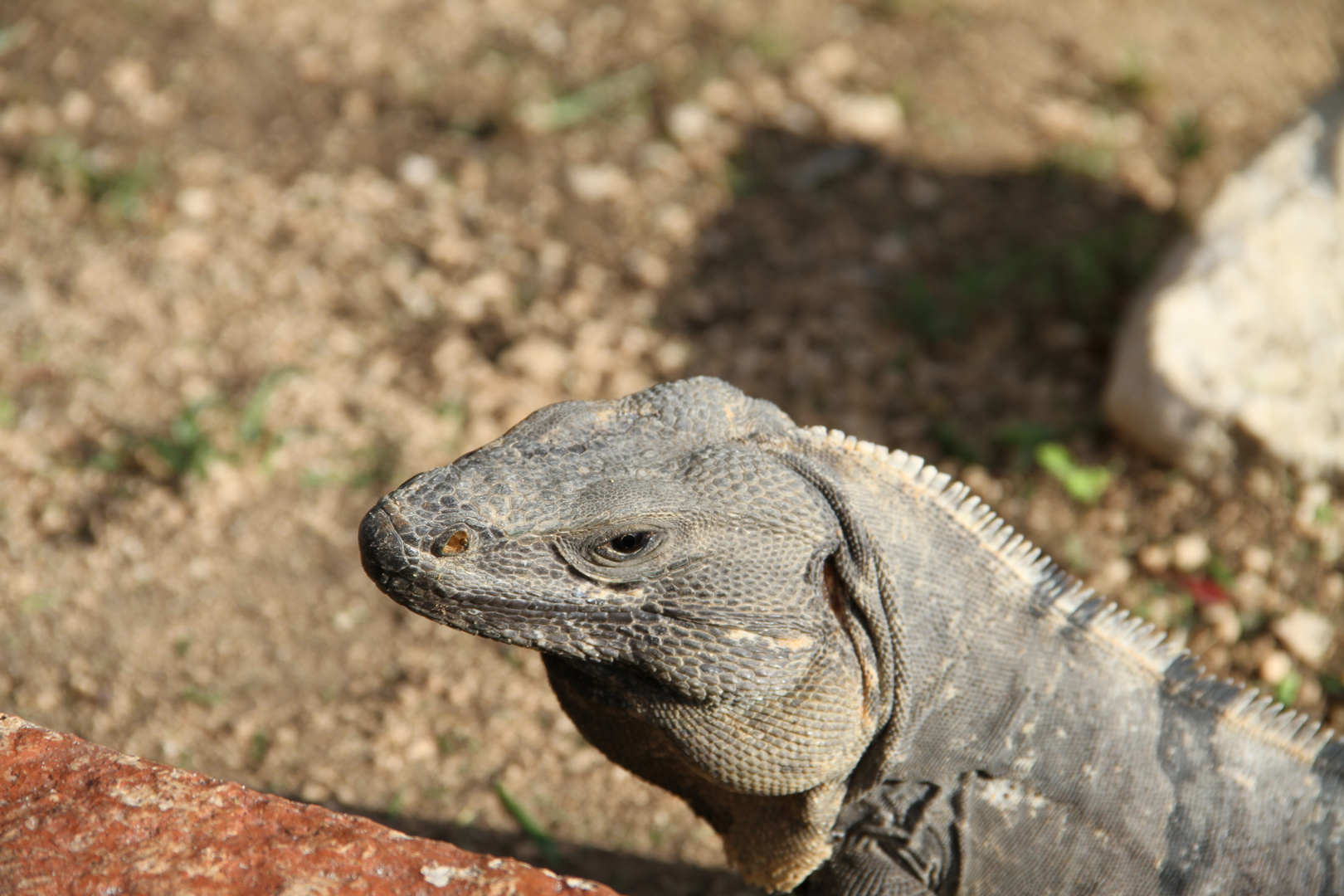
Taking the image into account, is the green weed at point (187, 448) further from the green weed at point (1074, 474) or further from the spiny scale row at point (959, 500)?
the green weed at point (1074, 474)

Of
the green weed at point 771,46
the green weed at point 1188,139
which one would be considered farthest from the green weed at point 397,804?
the green weed at point 1188,139

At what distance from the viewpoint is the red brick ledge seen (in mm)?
1784

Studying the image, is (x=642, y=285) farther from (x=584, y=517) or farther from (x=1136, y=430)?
(x=584, y=517)

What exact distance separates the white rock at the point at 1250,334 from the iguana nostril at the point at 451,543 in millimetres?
3087

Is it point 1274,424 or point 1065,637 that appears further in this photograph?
point 1274,424

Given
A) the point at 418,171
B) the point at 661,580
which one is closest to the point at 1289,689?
the point at 661,580

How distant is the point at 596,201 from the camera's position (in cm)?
548

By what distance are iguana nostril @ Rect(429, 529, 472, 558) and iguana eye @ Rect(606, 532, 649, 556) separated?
259 millimetres

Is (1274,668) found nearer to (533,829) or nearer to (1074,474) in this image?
(1074,474)

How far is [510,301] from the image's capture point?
5.02m

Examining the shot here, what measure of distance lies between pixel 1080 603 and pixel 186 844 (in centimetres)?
177

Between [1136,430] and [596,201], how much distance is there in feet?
8.86

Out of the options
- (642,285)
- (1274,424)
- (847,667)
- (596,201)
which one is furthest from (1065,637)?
(596,201)

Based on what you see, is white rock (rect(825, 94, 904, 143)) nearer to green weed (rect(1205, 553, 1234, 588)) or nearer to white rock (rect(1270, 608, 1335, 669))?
green weed (rect(1205, 553, 1234, 588))
